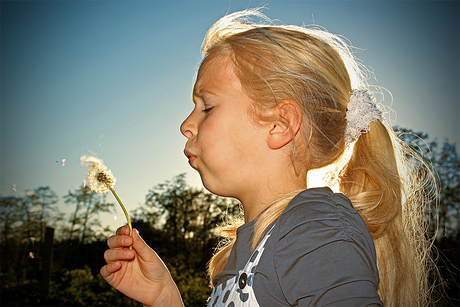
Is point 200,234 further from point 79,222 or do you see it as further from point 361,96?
point 361,96

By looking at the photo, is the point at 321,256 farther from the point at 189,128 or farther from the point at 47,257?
the point at 47,257

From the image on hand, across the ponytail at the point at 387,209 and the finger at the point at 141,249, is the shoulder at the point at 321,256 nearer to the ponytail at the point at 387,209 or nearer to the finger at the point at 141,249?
the ponytail at the point at 387,209

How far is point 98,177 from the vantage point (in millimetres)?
1265

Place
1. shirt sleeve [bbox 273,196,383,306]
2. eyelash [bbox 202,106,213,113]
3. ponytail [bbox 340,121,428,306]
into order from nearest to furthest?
shirt sleeve [bbox 273,196,383,306]
ponytail [bbox 340,121,428,306]
eyelash [bbox 202,106,213,113]

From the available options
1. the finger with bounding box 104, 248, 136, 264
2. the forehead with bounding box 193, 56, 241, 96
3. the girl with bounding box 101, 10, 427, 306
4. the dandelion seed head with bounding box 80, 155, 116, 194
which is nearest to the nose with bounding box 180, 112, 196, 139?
the girl with bounding box 101, 10, 427, 306

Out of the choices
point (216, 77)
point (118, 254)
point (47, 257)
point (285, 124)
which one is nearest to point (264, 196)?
point (285, 124)

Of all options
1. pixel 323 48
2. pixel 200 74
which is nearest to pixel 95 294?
pixel 200 74

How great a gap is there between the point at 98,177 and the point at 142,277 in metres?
0.50

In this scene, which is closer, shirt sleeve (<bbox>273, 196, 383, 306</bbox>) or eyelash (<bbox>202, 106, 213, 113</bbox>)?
shirt sleeve (<bbox>273, 196, 383, 306</bbox>)

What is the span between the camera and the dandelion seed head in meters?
1.25

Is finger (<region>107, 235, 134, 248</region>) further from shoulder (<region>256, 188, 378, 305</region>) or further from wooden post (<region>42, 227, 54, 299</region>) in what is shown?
wooden post (<region>42, 227, 54, 299</region>)

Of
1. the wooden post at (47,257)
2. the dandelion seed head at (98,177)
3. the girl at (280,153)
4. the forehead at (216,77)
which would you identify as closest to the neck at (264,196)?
the girl at (280,153)

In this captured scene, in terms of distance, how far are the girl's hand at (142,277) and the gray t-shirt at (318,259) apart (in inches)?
26.2

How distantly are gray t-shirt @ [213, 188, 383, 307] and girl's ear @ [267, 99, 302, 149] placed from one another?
313mm
